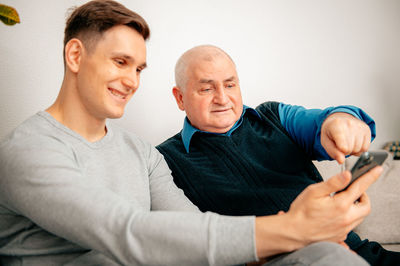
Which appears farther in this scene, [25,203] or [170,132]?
[170,132]

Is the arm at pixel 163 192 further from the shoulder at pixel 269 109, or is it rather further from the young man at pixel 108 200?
the shoulder at pixel 269 109

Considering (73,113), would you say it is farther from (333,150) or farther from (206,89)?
(333,150)

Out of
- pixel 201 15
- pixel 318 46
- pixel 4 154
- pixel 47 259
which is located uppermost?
pixel 201 15

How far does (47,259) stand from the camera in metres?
0.85

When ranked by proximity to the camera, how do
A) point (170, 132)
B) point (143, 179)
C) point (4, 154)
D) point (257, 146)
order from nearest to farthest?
point (4, 154), point (143, 179), point (257, 146), point (170, 132)

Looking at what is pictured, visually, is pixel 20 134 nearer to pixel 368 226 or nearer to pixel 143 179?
pixel 143 179

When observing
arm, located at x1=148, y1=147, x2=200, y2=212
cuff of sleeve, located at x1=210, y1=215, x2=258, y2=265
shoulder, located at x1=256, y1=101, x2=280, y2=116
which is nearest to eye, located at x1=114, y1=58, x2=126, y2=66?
arm, located at x1=148, y1=147, x2=200, y2=212

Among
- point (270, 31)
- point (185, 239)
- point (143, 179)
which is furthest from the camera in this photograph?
point (270, 31)

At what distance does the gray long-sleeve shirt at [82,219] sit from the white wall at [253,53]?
0.60 m

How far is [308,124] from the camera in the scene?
1.35m

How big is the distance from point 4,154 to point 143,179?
460 millimetres

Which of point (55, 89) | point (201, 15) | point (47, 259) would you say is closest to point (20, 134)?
point (47, 259)

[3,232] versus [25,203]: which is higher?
[25,203]

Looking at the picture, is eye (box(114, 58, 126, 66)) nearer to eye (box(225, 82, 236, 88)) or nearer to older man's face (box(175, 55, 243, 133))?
older man's face (box(175, 55, 243, 133))
